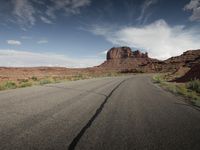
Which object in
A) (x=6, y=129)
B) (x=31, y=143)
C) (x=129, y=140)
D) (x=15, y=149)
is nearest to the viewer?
(x=15, y=149)

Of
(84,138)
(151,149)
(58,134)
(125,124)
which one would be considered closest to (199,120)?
(125,124)

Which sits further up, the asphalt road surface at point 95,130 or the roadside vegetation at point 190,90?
the asphalt road surface at point 95,130

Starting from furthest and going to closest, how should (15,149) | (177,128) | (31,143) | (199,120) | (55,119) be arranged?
(199,120) < (55,119) < (177,128) < (31,143) < (15,149)

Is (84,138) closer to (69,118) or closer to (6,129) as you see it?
(69,118)

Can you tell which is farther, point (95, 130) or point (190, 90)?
point (190, 90)

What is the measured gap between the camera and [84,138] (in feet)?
12.5

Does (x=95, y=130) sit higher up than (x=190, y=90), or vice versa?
(x=95, y=130)

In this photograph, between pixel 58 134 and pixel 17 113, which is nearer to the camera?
pixel 58 134

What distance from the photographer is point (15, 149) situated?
324 cm

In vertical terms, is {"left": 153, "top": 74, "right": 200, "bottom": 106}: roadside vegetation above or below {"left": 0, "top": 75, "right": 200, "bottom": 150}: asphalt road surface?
below

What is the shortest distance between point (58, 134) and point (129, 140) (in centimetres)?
159

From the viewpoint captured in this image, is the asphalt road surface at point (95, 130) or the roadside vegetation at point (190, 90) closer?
the asphalt road surface at point (95, 130)

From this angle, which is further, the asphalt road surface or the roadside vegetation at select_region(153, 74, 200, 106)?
Answer: the roadside vegetation at select_region(153, 74, 200, 106)

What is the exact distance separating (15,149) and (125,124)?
278cm
